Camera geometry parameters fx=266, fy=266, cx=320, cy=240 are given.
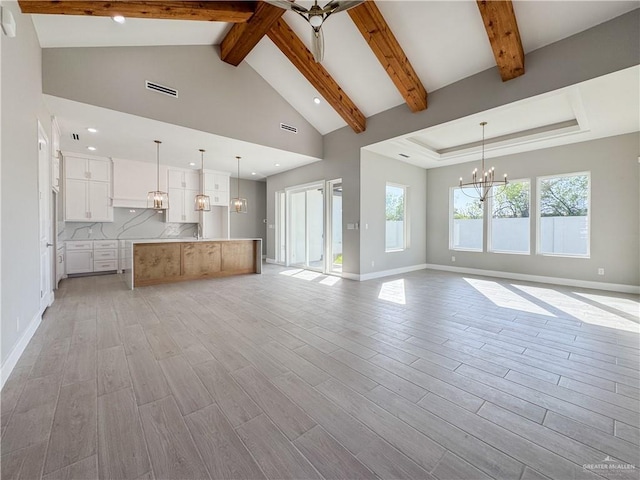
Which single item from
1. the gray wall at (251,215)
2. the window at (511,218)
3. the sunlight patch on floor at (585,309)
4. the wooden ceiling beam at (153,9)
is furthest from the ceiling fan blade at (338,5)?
the gray wall at (251,215)

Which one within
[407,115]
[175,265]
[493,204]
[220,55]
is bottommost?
[175,265]

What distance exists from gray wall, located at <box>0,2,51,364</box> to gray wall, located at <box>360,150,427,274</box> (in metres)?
5.09

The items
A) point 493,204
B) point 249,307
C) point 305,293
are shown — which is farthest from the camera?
point 493,204

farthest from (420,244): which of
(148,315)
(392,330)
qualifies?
(148,315)

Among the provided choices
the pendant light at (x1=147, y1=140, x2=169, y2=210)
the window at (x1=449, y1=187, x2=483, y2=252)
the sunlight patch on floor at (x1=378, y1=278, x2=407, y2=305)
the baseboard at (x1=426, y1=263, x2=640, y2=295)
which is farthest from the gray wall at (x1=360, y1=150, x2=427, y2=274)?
the pendant light at (x1=147, y1=140, x2=169, y2=210)

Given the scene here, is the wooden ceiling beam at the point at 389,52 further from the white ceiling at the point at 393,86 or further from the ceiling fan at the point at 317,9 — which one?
the ceiling fan at the point at 317,9

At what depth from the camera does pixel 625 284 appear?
4.97 m

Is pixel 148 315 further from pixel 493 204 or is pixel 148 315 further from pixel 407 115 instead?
pixel 493 204

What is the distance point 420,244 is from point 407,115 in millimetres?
3956

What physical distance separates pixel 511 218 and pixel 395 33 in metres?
4.96

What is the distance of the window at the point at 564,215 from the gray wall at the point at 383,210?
8.88ft

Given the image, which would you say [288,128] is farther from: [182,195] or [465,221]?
[465,221]

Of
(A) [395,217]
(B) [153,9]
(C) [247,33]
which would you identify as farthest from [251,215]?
(B) [153,9]

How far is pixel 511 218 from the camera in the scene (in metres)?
6.40
